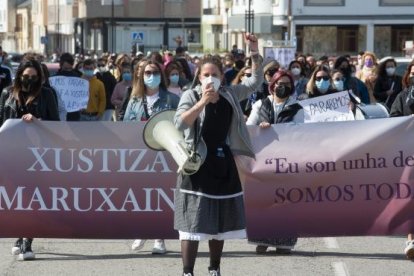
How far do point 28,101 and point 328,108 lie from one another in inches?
125

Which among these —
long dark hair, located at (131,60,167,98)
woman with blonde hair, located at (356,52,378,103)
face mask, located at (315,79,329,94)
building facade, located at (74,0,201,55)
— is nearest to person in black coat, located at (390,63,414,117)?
face mask, located at (315,79,329,94)

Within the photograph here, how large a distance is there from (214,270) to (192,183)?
0.64 m

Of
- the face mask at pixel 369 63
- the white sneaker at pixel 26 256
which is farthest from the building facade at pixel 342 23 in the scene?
the white sneaker at pixel 26 256

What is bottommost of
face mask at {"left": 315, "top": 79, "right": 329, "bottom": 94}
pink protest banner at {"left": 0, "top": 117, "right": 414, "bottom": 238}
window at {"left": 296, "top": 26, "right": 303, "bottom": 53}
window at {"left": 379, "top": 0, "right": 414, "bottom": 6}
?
window at {"left": 296, "top": 26, "right": 303, "bottom": 53}

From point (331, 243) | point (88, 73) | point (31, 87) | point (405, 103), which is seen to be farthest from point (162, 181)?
point (88, 73)

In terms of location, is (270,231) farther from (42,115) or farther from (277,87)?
(42,115)

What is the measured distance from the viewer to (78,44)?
3342 inches

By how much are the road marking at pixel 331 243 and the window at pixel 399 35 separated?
52287mm

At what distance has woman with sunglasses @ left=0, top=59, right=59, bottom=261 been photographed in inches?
395

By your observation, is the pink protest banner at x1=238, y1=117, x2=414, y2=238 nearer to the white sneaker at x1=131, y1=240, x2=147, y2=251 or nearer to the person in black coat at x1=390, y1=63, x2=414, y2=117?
the person in black coat at x1=390, y1=63, x2=414, y2=117

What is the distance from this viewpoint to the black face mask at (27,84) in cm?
1003

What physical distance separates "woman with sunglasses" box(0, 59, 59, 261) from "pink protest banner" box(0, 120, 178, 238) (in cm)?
25

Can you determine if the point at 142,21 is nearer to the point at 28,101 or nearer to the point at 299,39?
the point at 299,39

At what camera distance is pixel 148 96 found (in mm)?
10742
